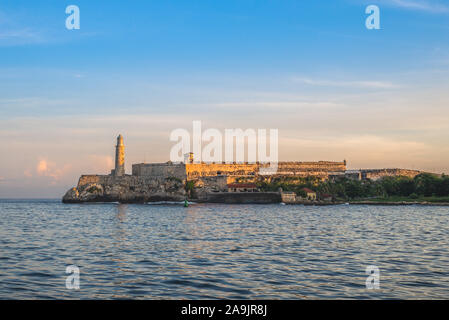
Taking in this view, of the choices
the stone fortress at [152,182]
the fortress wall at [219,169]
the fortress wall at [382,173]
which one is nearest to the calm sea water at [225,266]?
the stone fortress at [152,182]

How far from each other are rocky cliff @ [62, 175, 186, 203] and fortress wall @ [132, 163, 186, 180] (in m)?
3.62

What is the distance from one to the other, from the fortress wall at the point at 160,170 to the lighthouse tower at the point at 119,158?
9217 millimetres

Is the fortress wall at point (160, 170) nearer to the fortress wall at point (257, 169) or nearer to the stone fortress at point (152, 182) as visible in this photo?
the stone fortress at point (152, 182)

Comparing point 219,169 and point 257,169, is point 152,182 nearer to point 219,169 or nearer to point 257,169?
point 219,169

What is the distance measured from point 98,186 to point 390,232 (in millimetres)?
97716

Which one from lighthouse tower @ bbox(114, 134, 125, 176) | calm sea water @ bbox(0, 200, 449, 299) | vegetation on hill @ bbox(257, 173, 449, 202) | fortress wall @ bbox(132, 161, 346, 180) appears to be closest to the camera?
calm sea water @ bbox(0, 200, 449, 299)

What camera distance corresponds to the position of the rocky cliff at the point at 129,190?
11400cm

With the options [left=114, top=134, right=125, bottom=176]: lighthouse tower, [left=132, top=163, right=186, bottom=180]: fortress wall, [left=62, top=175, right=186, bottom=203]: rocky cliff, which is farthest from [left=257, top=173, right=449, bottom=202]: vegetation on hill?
[left=114, top=134, right=125, bottom=176]: lighthouse tower

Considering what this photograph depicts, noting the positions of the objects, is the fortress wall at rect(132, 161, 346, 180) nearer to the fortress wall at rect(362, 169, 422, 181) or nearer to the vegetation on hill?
the fortress wall at rect(362, 169, 422, 181)

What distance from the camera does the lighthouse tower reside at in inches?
4434

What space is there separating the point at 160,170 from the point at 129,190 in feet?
37.8

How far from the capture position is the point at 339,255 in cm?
1891
